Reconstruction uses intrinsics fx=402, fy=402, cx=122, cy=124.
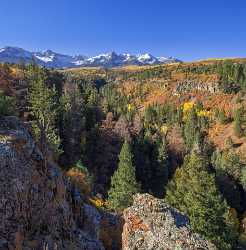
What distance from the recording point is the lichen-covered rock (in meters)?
21.3

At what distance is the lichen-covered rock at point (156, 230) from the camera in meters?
21.3

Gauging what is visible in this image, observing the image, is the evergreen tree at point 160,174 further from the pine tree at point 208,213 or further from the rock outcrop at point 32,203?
the rock outcrop at point 32,203

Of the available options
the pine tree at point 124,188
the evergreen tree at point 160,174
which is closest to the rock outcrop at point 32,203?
the pine tree at point 124,188

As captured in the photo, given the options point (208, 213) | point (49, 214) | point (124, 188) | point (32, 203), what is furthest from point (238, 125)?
point (32, 203)

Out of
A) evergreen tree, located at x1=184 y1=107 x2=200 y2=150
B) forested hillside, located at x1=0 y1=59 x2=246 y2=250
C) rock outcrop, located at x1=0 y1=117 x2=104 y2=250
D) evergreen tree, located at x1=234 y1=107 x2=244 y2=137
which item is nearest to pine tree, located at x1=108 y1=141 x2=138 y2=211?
forested hillside, located at x1=0 y1=59 x2=246 y2=250

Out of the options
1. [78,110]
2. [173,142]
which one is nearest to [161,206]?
[78,110]

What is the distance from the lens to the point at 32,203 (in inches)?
796

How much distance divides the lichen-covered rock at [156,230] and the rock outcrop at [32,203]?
2.58 meters

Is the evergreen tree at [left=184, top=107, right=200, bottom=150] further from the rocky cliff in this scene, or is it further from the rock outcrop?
the rock outcrop

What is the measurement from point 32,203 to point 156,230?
693 centimetres

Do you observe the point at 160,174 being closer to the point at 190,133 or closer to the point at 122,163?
the point at 122,163

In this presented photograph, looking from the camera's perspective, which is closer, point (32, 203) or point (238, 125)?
point (32, 203)

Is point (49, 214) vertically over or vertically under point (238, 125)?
over

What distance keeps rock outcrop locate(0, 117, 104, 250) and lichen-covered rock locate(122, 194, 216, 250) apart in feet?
8.48
